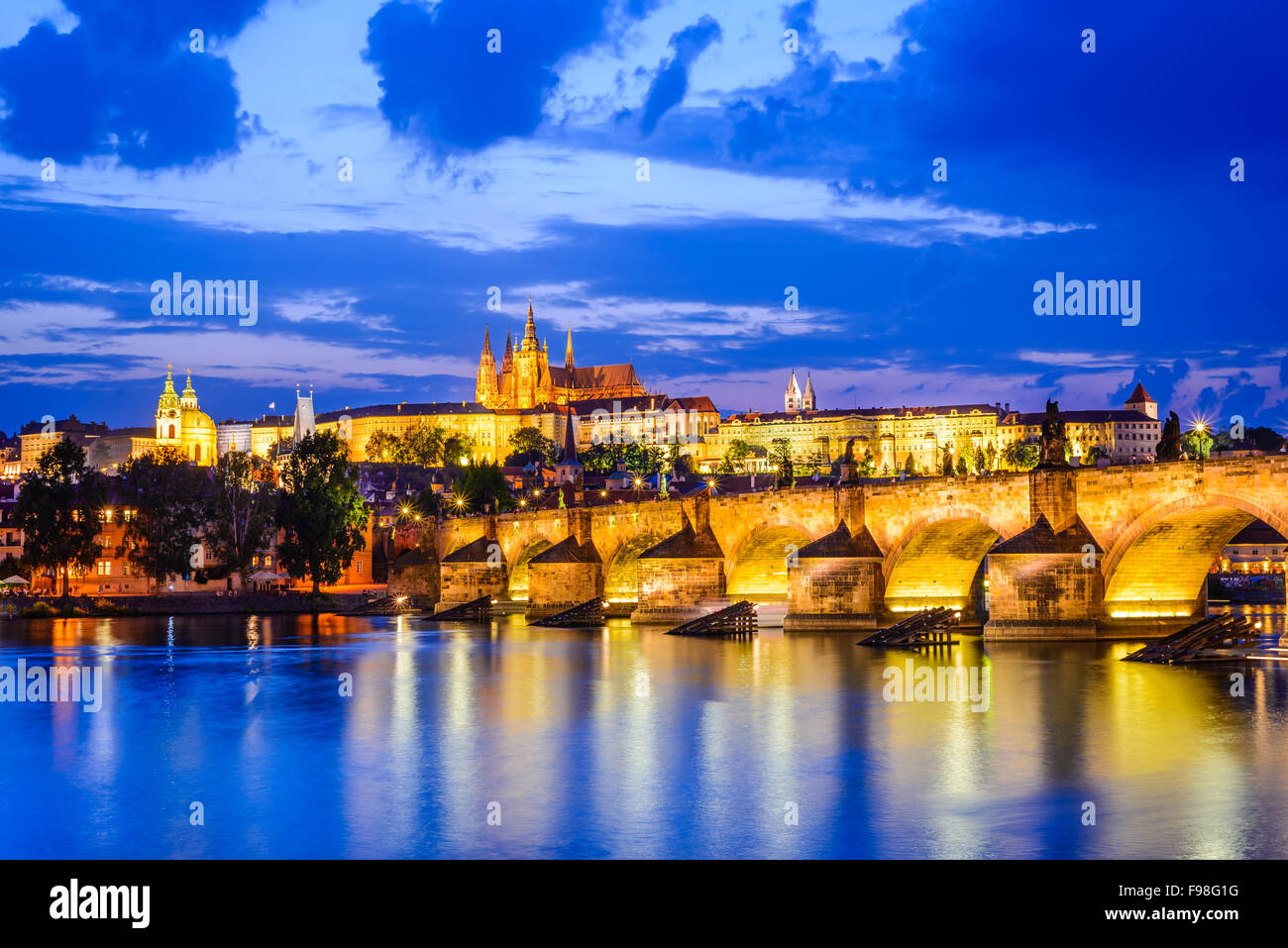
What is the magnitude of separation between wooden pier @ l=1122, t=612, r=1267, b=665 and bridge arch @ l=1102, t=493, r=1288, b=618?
230 cm

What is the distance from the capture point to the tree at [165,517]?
78.6 m

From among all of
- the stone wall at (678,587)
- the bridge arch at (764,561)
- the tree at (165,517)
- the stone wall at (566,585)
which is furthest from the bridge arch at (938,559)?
the tree at (165,517)

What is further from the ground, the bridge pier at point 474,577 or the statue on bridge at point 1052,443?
the statue on bridge at point 1052,443

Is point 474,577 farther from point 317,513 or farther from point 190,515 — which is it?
point 190,515

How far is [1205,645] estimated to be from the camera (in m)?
34.6

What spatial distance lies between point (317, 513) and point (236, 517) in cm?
511

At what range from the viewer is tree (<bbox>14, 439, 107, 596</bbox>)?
74.8 m

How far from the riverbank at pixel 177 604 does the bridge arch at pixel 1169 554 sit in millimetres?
53843

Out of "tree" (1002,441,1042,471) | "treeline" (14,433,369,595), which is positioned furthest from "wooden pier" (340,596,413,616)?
"tree" (1002,441,1042,471)

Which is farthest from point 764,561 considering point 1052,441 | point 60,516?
point 60,516

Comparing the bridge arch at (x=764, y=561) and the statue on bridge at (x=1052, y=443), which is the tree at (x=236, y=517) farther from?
the statue on bridge at (x=1052, y=443)
